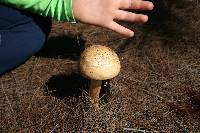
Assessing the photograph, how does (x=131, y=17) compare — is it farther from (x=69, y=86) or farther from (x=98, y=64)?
(x=69, y=86)

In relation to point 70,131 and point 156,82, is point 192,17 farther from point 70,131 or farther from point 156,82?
point 70,131

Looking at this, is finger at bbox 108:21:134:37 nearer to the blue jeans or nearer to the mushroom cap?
the mushroom cap

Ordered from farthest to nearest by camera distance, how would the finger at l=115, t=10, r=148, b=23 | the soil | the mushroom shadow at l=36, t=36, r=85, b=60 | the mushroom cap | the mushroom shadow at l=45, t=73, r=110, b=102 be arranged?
1. the mushroom shadow at l=36, t=36, r=85, b=60
2. the mushroom shadow at l=45, t=73, r=110, b=102
3. the soil
4. the mushroom cap
5. the finger at l=115, t=10, r=148, b=23

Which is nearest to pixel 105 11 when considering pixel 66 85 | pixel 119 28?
pixel 119 28

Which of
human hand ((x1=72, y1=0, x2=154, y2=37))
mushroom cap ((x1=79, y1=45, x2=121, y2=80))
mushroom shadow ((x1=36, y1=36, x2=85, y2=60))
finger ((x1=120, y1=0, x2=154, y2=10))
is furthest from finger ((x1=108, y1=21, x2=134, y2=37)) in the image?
mushroom shadow ((x1=36, y1=36, x2=85, y2=60))

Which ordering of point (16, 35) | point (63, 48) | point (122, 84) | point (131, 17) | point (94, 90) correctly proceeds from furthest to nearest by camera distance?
1. point (63, 48)
2. point (122, 84)
3. point (94, 90)
4. point (16, 35)
5. point (131, 17)

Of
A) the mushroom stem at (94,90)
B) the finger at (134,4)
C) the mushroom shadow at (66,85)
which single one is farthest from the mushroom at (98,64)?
the finger at (134,4)

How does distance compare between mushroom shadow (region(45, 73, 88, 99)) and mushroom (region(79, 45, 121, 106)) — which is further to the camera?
mushroom shadow (region(45, 73, 88, 99))
